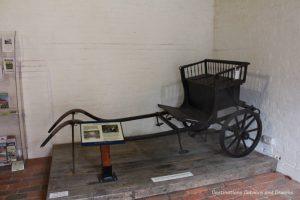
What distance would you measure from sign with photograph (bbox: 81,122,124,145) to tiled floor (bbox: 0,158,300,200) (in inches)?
28.9

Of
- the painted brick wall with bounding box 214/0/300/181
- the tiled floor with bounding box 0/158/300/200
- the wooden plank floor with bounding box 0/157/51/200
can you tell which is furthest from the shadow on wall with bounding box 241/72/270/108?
the wooden plank floor with bounding box 0/157/51/200

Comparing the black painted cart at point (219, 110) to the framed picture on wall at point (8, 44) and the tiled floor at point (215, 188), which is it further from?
the framed picture on wall at point (8, 44)

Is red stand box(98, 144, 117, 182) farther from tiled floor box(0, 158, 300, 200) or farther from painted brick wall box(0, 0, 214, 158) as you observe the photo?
painted brick wall box(0, 0, 214, 158)

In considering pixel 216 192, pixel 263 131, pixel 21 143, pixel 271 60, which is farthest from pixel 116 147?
pixel 271 60

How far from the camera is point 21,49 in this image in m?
3.24

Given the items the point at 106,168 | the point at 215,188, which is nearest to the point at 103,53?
the point at 106,168

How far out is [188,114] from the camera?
314 centimetres

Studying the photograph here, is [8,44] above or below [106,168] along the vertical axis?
above

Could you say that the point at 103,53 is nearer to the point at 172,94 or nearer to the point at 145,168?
the point at 172,94

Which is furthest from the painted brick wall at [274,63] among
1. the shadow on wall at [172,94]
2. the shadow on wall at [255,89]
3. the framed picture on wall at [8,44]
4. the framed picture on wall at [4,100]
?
the framed picture on wall at [4,100]

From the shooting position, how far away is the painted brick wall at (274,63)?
283 centimetres

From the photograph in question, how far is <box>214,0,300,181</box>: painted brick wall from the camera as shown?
9.28 feet

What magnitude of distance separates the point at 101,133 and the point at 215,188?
4.52 feet

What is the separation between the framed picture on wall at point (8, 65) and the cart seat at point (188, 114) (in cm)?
206
